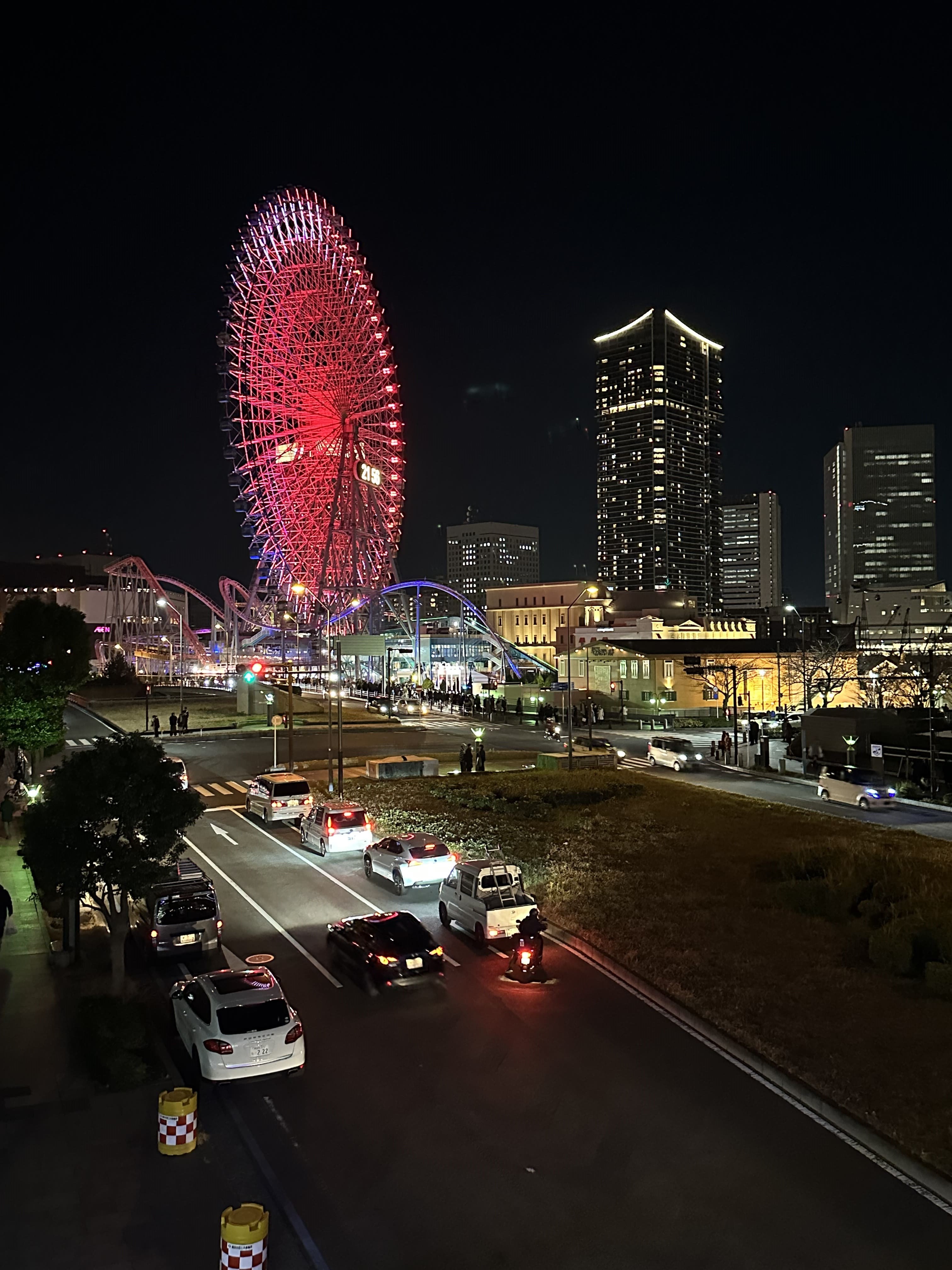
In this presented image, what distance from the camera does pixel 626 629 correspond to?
372 ft

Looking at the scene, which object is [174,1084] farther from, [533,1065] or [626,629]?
[626,629]

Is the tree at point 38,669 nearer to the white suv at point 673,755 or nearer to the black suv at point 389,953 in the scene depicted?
the black suv at point 389,953

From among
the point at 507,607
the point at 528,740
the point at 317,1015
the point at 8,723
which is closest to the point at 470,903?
the point at 317,1015

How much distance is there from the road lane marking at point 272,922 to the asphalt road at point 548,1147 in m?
0.63

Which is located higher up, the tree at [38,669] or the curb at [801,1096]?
the tree at [38,669]

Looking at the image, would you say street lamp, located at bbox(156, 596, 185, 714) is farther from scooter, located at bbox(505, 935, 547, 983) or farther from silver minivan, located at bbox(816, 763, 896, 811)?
scooter, located at bbox(505, 935, 547, 983)

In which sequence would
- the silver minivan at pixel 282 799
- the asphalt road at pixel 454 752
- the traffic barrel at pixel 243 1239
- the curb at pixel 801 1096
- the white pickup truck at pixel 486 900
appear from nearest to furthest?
the traffic barrel at pixel 243 1239 < the curb at pixel 801 1096 < the white pickup truck at pixel 486 900 < the silver minivan at pixel 282 799 < the asphalt road at pixel 454 752

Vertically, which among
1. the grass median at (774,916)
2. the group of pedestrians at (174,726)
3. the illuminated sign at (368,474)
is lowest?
the grass median at (774,916)

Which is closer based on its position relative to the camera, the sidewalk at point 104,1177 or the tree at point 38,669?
the sidewalk at point 104,1177

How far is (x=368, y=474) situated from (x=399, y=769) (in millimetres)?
41277

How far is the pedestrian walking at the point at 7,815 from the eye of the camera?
3044 centimetres

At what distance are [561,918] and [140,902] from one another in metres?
9.84

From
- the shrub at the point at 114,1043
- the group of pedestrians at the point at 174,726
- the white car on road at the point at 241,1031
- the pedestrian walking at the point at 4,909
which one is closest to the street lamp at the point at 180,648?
the group of pedestrians at the point at 174,726

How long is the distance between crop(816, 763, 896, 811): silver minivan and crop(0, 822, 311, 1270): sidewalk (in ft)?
90.7
